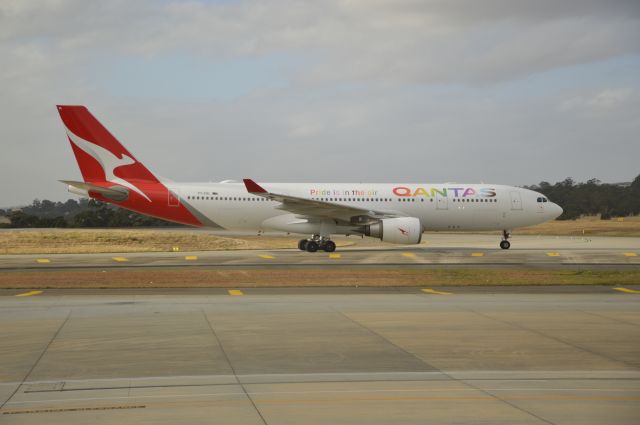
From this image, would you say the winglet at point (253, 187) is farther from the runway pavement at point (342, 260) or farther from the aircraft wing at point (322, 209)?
the runway pavement at point (342, 260)

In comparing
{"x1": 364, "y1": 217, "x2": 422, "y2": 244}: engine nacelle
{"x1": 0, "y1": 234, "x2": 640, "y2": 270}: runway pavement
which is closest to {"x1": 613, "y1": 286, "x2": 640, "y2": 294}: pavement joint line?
{"x1": 0, "y1": 234, "x2": 640, "y2": 270}: runway pavement

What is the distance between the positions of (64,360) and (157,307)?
5485 mm

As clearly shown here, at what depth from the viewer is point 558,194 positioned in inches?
4815

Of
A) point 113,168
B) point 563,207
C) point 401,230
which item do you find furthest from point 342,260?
point 563,207

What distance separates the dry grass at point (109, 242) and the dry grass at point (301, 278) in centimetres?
1312

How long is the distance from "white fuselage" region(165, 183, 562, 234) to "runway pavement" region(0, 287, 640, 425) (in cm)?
1826

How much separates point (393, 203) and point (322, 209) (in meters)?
4.12

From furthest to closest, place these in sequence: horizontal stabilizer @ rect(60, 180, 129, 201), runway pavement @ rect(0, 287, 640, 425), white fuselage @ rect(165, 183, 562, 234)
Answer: white fuselage @ rect(165, 183, 562, 234)
horizontal stabilizer @ rect(60, 180, 129, 201)
runway pavement @ rect(0, 287, 640, 425)

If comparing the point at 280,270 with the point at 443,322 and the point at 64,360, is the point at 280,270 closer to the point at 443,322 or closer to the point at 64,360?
the point at 443,322

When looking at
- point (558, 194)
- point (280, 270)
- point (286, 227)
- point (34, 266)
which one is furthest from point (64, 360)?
point (558, 194)

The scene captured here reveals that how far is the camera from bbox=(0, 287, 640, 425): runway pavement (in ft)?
24.7

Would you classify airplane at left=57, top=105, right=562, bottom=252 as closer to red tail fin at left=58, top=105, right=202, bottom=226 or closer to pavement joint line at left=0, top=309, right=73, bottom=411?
red tail fin at left=58, top=105, right=202, bottom=226

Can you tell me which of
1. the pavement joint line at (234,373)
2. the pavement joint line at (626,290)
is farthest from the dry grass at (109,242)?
the pavement joint line at (234,373)

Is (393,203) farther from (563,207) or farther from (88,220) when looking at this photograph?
(563,207)
